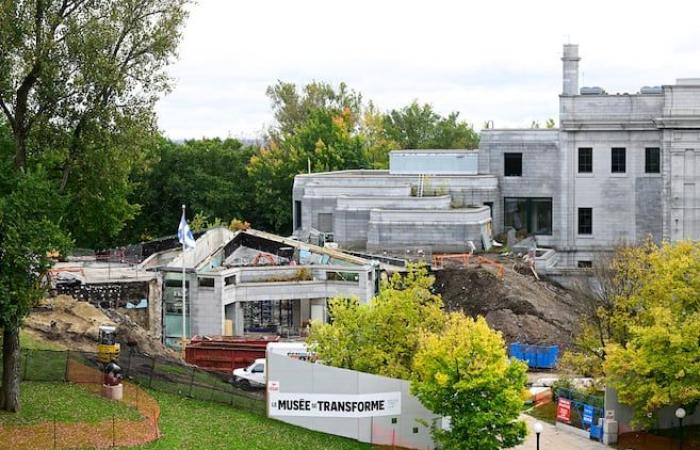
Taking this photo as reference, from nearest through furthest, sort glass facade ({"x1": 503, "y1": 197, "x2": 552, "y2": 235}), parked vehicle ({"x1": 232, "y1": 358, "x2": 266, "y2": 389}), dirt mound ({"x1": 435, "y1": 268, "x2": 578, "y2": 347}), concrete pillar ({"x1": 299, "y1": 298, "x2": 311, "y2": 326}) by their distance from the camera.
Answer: parked vehicle ({"x1": 232, "y1": 358, "x2": 266, "y2": 389})
dirt mound ({"x1": 435, "y1": 268, "x2": 578, "y2": 347})
concrete pillar ({"x1": 299, "y1": 298, "x2": 311, "y2": 326})
glass facade ({"x1": 503, "y1": 197, "x2": 552, "y2": 235})

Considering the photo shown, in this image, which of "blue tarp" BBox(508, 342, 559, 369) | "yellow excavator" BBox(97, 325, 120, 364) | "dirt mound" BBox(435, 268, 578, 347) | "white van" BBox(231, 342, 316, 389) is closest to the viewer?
"yellow excavator" BBox(97, 325, 120, 364)

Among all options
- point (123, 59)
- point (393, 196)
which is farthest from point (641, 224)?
point (123, 59)

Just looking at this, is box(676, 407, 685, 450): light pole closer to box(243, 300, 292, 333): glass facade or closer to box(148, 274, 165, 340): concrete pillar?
box(148, 274, 165, 340): concrete pillar

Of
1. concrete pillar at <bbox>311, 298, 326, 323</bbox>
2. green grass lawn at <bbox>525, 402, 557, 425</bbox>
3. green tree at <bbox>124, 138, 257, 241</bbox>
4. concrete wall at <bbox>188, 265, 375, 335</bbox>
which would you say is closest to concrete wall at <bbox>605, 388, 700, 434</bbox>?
green grass lawn at <bbox>525, 402, 557, 425</bbox>

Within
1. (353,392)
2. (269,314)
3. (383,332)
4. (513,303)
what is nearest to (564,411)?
(383,332)

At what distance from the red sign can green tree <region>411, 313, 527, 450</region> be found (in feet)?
24.6

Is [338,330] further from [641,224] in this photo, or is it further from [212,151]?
[212,151]

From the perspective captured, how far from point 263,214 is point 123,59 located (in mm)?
61966

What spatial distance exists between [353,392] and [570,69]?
1769 inches

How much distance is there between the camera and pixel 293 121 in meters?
142

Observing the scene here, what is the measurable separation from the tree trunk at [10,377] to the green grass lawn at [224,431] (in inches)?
171

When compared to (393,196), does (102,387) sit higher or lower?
lower

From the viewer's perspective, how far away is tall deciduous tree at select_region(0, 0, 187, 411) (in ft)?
125

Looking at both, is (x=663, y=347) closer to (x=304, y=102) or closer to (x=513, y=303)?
(x=513, y=303)
